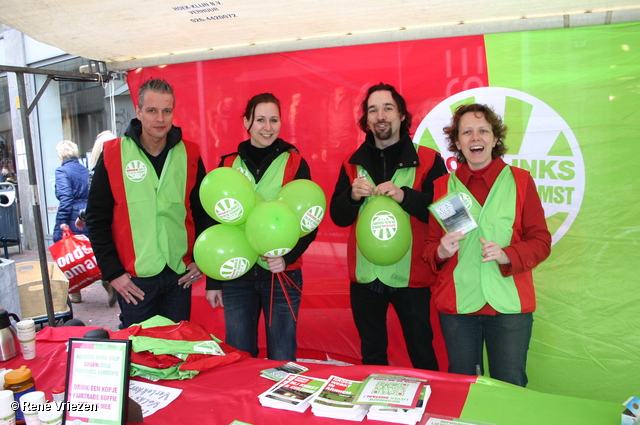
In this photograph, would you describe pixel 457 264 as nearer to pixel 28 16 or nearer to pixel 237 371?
pixel 237 371

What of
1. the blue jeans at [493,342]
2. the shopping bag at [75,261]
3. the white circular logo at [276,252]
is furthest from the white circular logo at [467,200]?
the shopping bag at [75,261]

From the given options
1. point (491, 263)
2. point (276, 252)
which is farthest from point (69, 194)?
point (491, 263)

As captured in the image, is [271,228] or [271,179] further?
[271,179]

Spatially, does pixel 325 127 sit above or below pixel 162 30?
below

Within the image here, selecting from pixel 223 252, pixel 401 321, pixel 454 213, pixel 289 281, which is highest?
pixel 454 213

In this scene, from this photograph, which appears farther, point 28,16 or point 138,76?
point 138,76

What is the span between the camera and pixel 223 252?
1.81 m

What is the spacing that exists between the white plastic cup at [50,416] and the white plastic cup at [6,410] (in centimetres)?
8

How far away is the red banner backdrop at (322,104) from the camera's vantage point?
2.66m

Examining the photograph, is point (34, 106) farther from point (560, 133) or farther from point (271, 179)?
point (560, 133)

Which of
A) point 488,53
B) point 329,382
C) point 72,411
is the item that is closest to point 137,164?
point 72,411

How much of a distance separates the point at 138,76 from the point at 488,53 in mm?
2249

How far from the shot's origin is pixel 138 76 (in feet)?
10.3

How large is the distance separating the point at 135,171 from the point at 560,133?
2140 millimetres
